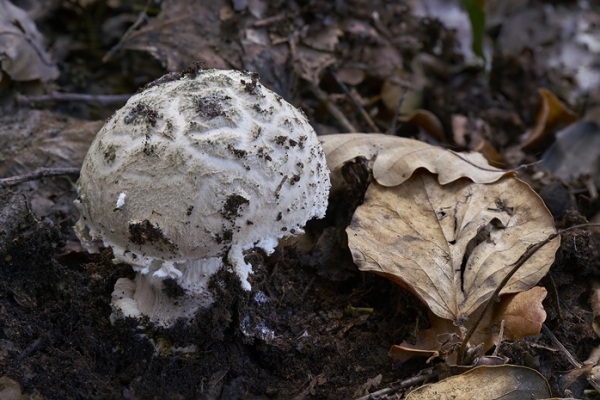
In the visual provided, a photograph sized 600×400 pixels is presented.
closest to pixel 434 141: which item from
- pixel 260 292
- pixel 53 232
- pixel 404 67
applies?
pixel 404 67

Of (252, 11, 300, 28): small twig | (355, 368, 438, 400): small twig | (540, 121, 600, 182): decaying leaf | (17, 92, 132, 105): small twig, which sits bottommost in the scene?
(540, 121, 600, 182): decaying leaf

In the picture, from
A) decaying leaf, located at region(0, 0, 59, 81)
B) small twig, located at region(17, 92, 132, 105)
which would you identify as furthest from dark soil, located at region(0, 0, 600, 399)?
decaying leaf, located at region(0, 0, 59, 81)

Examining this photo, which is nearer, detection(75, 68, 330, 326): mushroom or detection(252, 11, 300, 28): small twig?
detection(75, 68, 330, 326): mushroom

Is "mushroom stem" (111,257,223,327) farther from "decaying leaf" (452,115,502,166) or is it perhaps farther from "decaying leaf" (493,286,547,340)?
"decaying leaf" (452,115,502,166)

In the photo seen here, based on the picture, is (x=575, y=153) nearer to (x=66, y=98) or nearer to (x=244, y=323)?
(x=244, y=323)

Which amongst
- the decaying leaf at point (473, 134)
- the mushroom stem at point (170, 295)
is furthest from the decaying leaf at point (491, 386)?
the decaying leaf at point (473, 134)

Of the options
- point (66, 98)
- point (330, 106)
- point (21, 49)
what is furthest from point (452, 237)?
point (21, 49)

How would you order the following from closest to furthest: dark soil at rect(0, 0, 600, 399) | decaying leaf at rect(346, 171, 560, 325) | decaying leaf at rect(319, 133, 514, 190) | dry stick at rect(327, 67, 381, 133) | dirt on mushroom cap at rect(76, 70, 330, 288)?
dirt on mushroom cap at rect(76, 70, 330, 288)
dark soil at rect(0, 0, 600, 399)
decaying leaf at rect(346, 171, 560, 325)
decaying leaf at rect(319, 133, 514, 190)
dry stick at rect(327, 67, 381, 133)

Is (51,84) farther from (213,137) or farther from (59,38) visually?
(213,137)
